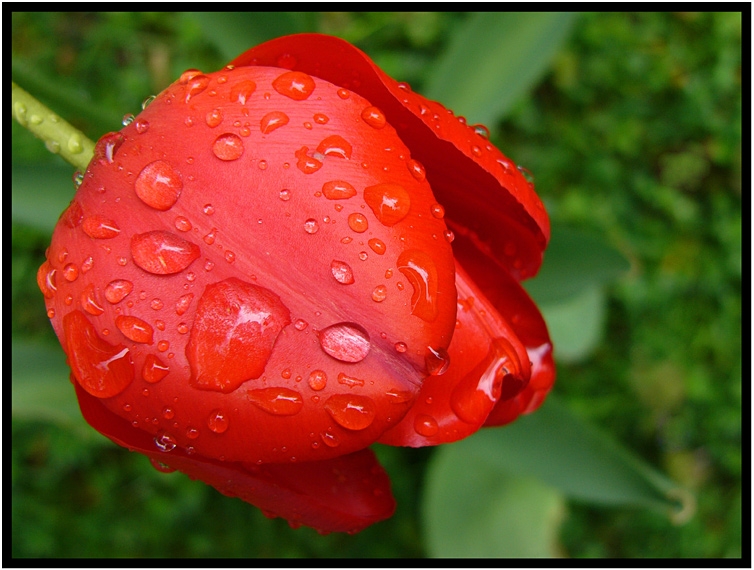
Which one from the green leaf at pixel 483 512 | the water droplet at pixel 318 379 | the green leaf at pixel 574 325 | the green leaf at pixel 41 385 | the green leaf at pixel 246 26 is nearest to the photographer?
the water droplet at pixel 318 379

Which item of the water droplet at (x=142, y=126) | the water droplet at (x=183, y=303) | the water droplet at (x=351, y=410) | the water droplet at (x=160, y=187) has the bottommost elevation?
the water droplet at (x=183, y=303)

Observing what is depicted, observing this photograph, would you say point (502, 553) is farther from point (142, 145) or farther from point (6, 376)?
point (142, 145)

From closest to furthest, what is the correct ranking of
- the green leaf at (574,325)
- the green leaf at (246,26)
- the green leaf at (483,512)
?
the green leaf at (246,26)
the green leaf at (483,512)
the green leaf at (574,325)

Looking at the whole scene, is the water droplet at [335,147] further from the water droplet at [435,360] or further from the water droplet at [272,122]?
the water droplet at [435,360]

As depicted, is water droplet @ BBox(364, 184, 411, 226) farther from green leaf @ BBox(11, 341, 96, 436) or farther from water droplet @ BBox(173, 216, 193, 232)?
green leaf @ BBox(11, 341, 96, 436)

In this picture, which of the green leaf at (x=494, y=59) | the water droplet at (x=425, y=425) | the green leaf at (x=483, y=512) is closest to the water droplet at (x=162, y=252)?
the water droplet at (x=425, y=425)

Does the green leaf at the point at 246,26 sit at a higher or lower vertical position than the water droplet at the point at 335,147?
lower

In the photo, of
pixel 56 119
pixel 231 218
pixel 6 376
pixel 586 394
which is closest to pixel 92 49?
pixel 6 376
